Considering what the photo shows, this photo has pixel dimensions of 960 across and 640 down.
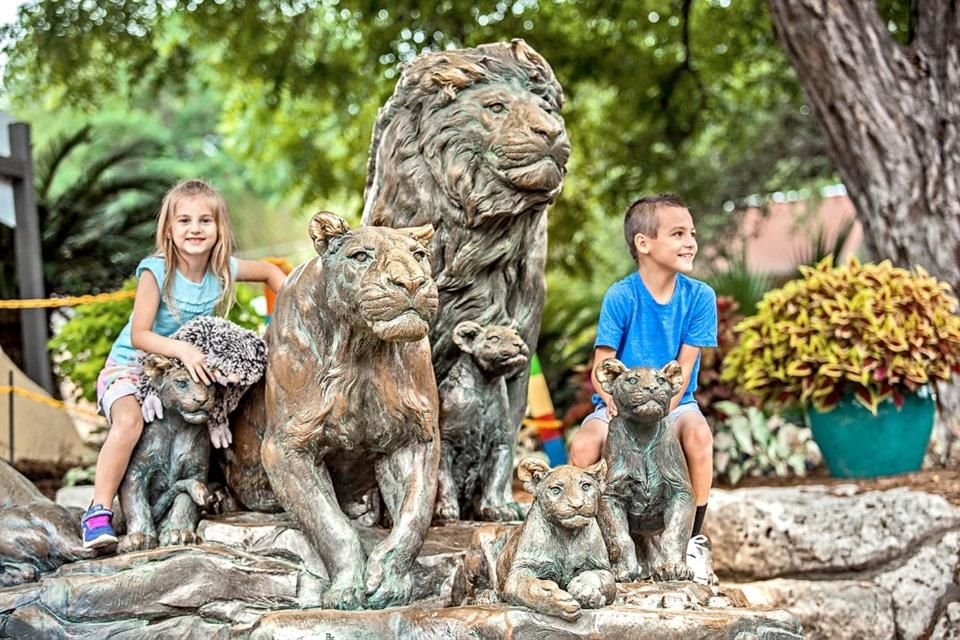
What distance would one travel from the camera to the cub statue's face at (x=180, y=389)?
383 centimetres

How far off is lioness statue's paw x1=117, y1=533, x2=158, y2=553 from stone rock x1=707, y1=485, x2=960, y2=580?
307cm

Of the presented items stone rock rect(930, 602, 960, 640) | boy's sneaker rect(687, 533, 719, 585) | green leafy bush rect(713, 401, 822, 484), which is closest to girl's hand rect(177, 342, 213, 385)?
boy's sneaker rect(687, 533, 719, 585)

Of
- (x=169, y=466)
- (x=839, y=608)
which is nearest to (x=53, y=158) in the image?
(x=169, y=466)

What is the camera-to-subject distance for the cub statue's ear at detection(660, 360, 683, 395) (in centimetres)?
359

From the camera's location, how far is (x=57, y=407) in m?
8.60

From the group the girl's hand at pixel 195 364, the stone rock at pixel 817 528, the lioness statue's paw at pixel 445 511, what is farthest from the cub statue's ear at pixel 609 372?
the stone rock at pixel 817 528

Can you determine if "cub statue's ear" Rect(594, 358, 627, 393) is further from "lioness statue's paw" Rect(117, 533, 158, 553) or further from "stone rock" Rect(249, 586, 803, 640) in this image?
"lioness statue's paw" Rect(117, 533, 158, 553)

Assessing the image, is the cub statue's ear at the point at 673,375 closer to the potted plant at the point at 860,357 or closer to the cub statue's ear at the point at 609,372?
the cub statue's ear at the point at 609,372

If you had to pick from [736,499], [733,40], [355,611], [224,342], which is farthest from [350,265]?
[733,40]

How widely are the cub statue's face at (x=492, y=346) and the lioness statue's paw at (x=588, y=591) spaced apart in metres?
0.97

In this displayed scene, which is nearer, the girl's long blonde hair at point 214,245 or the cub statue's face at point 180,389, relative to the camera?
the cub statue's face at point 180,389

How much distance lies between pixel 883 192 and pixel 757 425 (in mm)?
1582

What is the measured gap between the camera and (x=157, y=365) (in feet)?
12.6

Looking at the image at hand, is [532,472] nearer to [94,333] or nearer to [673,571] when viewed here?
[673,571]
